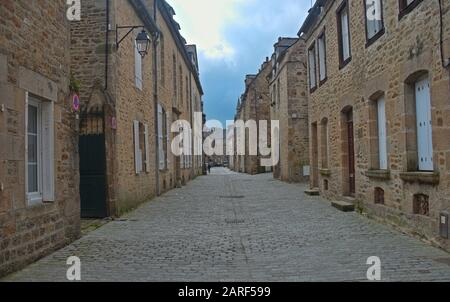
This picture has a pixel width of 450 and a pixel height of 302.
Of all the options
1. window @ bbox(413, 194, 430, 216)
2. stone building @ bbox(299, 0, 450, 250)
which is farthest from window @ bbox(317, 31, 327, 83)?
window @ bbox(413, 194, 430, 216)

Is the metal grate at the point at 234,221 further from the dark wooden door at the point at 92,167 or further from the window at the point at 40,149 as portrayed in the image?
the window at the point at 40,149

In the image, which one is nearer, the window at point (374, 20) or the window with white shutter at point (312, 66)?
the window at point (374, 20)

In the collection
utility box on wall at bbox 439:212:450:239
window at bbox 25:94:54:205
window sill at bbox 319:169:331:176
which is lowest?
utility box on wall at bbox 439:212:450:239

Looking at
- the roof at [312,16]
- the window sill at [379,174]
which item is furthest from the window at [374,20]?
the roof at [312,16]

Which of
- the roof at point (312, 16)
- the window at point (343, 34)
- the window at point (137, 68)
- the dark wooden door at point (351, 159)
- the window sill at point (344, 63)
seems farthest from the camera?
the roof at point (312, 16)

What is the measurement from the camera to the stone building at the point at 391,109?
6.70 m

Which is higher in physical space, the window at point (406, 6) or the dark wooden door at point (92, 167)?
the window at point (406, 6)

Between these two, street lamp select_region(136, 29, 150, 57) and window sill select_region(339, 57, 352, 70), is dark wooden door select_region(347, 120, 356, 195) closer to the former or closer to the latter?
window sill select_region(339, 57, 352, 70)

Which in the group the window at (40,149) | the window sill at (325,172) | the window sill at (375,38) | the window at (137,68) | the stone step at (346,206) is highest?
the window at (137,68)

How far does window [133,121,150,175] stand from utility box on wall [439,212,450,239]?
337 inches

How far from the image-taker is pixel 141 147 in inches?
559

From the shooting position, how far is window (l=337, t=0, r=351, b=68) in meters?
11.8

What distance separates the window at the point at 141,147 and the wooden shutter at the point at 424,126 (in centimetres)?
789
